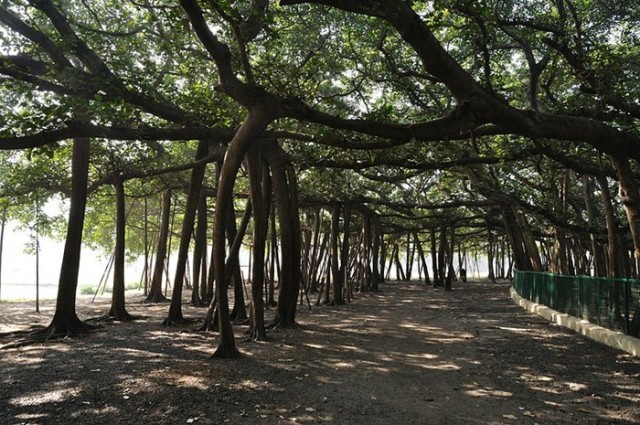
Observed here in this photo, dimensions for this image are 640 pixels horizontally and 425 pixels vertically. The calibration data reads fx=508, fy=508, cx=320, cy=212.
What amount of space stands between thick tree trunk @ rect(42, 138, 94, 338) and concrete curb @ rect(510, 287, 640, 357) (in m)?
8.73

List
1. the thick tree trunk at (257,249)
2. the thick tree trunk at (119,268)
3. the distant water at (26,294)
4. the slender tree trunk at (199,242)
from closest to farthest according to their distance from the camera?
1. the thick tree trunk at (257,249)
2. the thick tree trunk at (119,268)
3. the slender tree trunk at (199,242)
4. the distant water at (26,294)

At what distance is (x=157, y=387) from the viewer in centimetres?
504

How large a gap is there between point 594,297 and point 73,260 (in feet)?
30.1

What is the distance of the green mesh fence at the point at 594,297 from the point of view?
7.34 metres

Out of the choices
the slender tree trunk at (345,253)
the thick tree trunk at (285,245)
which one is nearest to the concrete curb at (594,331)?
the thick tree trunk at (285,245)

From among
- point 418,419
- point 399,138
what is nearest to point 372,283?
point 399,138

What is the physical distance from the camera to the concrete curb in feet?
22.7

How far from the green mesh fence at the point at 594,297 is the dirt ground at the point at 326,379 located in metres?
0.57

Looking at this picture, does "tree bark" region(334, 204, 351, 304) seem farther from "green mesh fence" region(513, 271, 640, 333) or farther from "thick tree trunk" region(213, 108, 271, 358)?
"thick tree trunk" region(213, 108, 271, 358)

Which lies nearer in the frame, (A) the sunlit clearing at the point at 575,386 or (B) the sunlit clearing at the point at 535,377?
(A) the sunlit clearing at the point at 575,386

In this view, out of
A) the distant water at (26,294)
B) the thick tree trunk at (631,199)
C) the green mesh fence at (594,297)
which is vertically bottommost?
the distant water at (26,294)

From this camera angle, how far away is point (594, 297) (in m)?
8.59

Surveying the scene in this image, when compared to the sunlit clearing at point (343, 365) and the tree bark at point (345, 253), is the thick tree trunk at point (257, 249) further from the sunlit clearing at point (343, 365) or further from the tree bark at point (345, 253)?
the tree bark at point (345, 253)

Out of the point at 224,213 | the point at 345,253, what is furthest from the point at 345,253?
the point at 224,213
